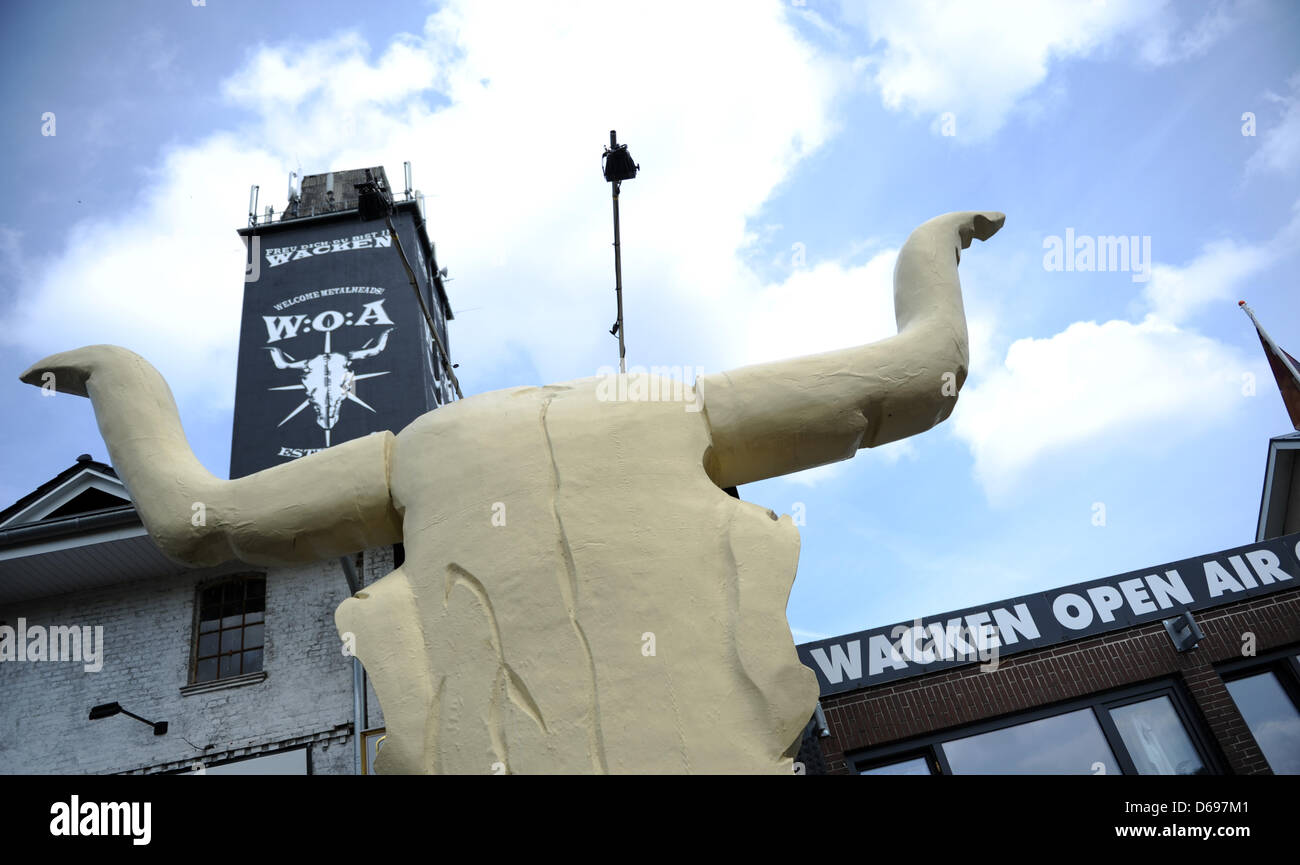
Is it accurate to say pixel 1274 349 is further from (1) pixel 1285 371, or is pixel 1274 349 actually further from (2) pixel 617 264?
(2) pixel 617 264

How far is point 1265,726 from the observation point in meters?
8.87

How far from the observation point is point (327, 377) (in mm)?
12281

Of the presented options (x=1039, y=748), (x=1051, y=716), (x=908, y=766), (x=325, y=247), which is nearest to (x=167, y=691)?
(x=325, y=247)

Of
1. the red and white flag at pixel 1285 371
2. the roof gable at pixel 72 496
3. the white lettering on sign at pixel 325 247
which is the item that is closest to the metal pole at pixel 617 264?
the roof gable at pixel 72 496

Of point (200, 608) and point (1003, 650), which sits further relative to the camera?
point (200, 608)

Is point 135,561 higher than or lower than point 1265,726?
higher

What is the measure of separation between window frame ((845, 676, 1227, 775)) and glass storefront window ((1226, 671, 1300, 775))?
1.86 feet

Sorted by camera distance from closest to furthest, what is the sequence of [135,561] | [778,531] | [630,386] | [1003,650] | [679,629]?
[679,629] < [778,531] < [630,386] < [1003,650] < [135,561]

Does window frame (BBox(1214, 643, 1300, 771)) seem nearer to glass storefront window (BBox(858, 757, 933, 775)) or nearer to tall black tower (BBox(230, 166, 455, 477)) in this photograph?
glass storefront window (BBox(858, 757, 933, 775))

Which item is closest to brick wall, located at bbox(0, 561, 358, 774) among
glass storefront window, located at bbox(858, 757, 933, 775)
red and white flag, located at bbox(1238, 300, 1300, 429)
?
glass storefront window, located at bbox(858, 757, 933, 775)
